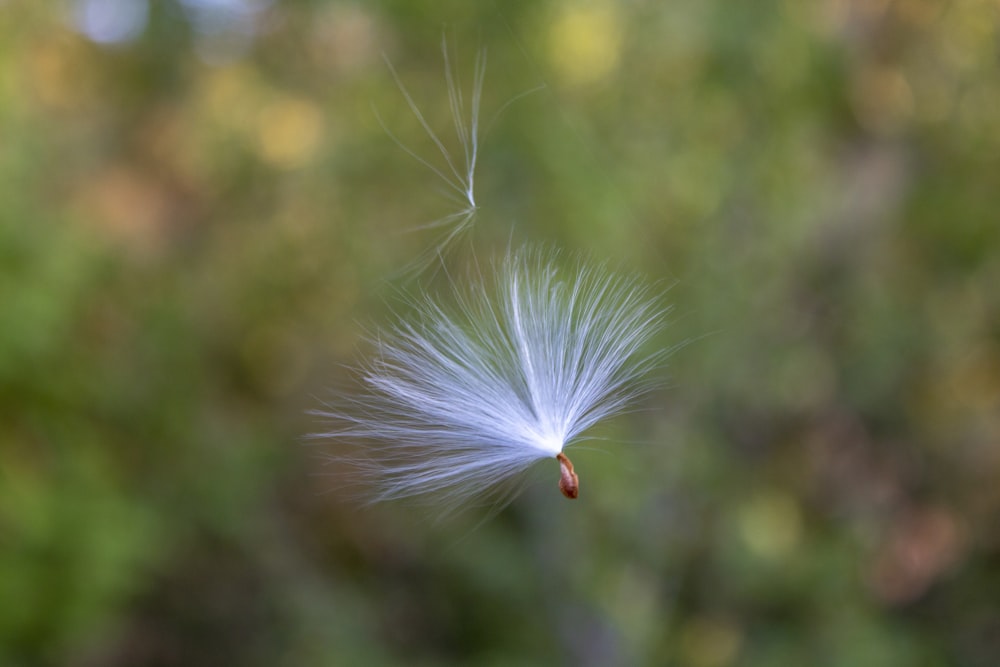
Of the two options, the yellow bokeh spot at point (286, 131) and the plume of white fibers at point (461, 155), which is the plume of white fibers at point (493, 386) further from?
the yellow bokeh spot at point (286, 131)

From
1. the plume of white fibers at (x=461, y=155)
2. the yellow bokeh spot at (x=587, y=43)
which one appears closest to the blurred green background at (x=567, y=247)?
the yellow bokeh spot at (x=587, y=43)

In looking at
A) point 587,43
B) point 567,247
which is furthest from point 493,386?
point 587,43

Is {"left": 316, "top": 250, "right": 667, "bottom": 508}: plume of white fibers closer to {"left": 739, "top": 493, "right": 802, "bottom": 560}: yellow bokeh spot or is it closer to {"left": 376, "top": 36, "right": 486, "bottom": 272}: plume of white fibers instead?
{"left": 376, "top": 36, "right": 486, "bottom": 272}: plume of white fibers

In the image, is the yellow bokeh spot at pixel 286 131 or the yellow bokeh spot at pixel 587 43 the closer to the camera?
the yellow bokeh spot at pixel 587 43

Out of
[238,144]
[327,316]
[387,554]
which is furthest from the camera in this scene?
[387,554]

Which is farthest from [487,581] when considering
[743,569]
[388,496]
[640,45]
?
[388,496]

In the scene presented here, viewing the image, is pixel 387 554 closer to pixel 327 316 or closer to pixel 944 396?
pixel 327 316
